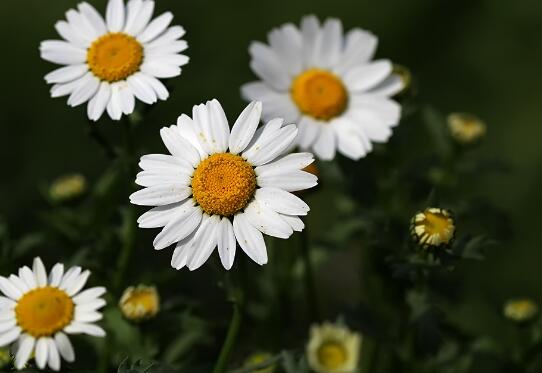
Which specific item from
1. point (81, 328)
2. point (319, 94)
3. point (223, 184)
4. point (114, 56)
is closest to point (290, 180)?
point (223, 184)

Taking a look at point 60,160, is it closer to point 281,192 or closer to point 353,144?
point 353,144

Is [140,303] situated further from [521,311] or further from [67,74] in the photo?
[521,311]

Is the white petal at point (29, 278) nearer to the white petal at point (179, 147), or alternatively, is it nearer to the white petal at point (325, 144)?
the white petal at point (179, 147)

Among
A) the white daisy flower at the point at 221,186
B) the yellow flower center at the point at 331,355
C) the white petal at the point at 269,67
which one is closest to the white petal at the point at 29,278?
the white daisy flower at the point at 221,186

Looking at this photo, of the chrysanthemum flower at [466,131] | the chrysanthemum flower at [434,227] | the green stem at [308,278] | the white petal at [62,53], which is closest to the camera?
the chrysanthemum flower at [434,227]

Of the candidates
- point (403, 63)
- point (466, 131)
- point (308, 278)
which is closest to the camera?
point (308, 278)

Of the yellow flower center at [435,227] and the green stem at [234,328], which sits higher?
the yellow flower center at [435,227]

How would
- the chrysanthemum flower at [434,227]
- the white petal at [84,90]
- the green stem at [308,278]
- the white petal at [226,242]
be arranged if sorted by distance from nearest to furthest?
the white petal at [226,242] < the chrysanthemum flower at [434,227] < the white petal at [84,90] < the green stem at [308,278]
